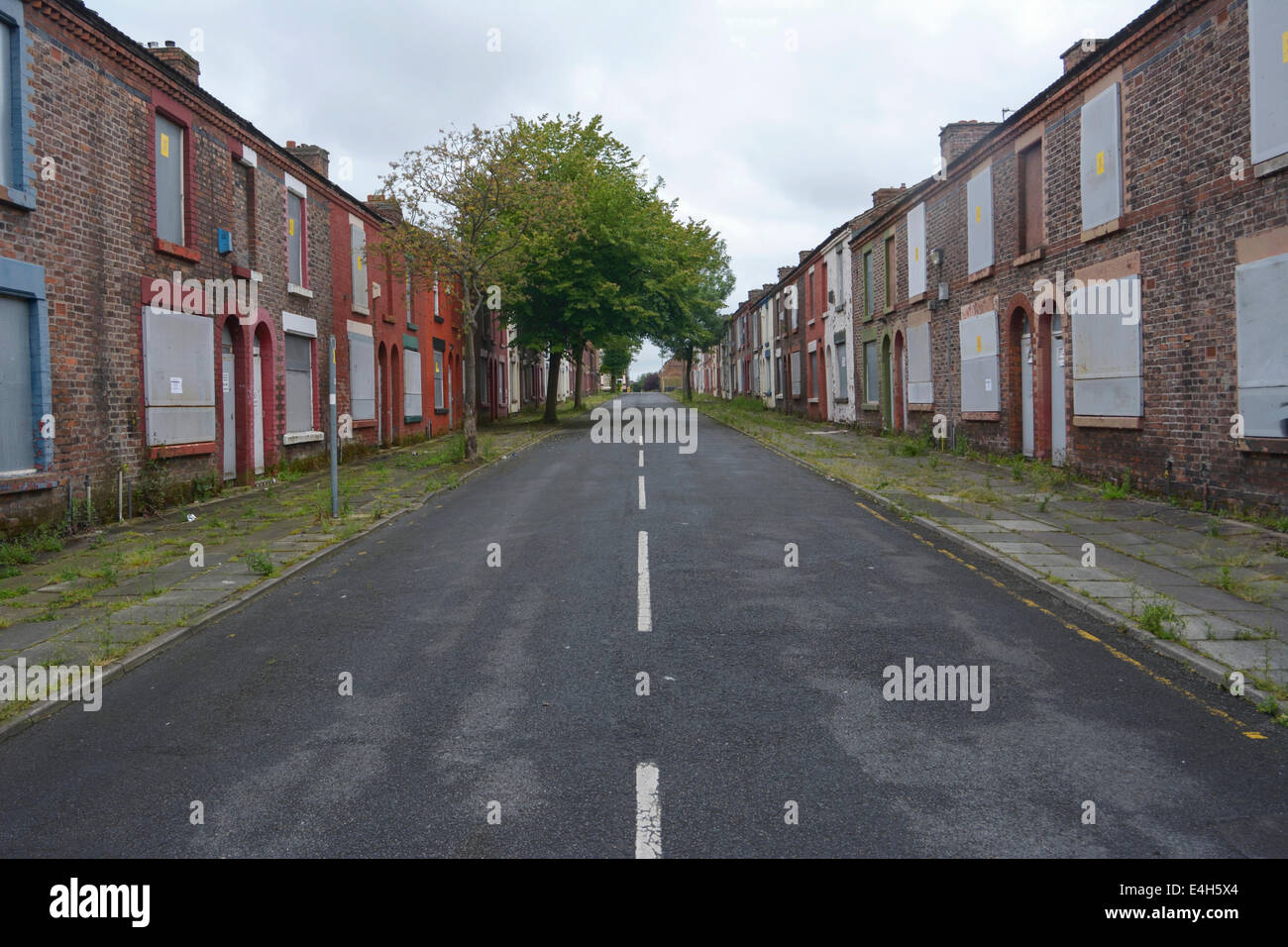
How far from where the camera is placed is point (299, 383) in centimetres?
2027

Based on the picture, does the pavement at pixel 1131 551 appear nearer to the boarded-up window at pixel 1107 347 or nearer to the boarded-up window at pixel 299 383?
the boarded-up window at pixel 1107 347

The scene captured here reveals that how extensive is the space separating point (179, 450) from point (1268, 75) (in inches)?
598

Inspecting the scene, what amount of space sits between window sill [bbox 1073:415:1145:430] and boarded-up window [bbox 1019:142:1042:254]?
11.9 ft

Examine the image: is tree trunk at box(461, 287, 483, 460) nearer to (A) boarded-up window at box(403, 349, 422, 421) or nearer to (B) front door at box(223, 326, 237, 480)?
(B) front door at box(223, 326, 237, 480)

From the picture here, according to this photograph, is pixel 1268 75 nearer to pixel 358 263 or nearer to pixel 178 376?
pixel 178 376

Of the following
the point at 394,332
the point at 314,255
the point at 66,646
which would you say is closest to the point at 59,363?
the point at 66,646

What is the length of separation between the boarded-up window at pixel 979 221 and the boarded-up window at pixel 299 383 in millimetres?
14638

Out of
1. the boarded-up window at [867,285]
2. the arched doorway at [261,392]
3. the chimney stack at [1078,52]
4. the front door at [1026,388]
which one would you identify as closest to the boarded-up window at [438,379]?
the arched doorway at [261,392]

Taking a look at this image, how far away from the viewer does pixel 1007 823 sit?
3.82m

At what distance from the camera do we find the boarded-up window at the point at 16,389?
35.0 feet

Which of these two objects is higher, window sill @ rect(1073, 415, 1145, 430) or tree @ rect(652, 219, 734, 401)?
tree @ rect(652, 219, 734, 401)

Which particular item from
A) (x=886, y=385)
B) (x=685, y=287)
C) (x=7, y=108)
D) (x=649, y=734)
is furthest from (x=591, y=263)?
(x=649, y=734)

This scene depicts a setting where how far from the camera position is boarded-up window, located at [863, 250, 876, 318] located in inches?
1158

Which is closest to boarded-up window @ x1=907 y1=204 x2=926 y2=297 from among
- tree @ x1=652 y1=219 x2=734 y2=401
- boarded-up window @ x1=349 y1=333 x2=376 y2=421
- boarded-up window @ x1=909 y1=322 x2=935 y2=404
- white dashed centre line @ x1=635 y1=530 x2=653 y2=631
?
boarded-up window @ x1=909 y1=322 x2=935 y2=404
